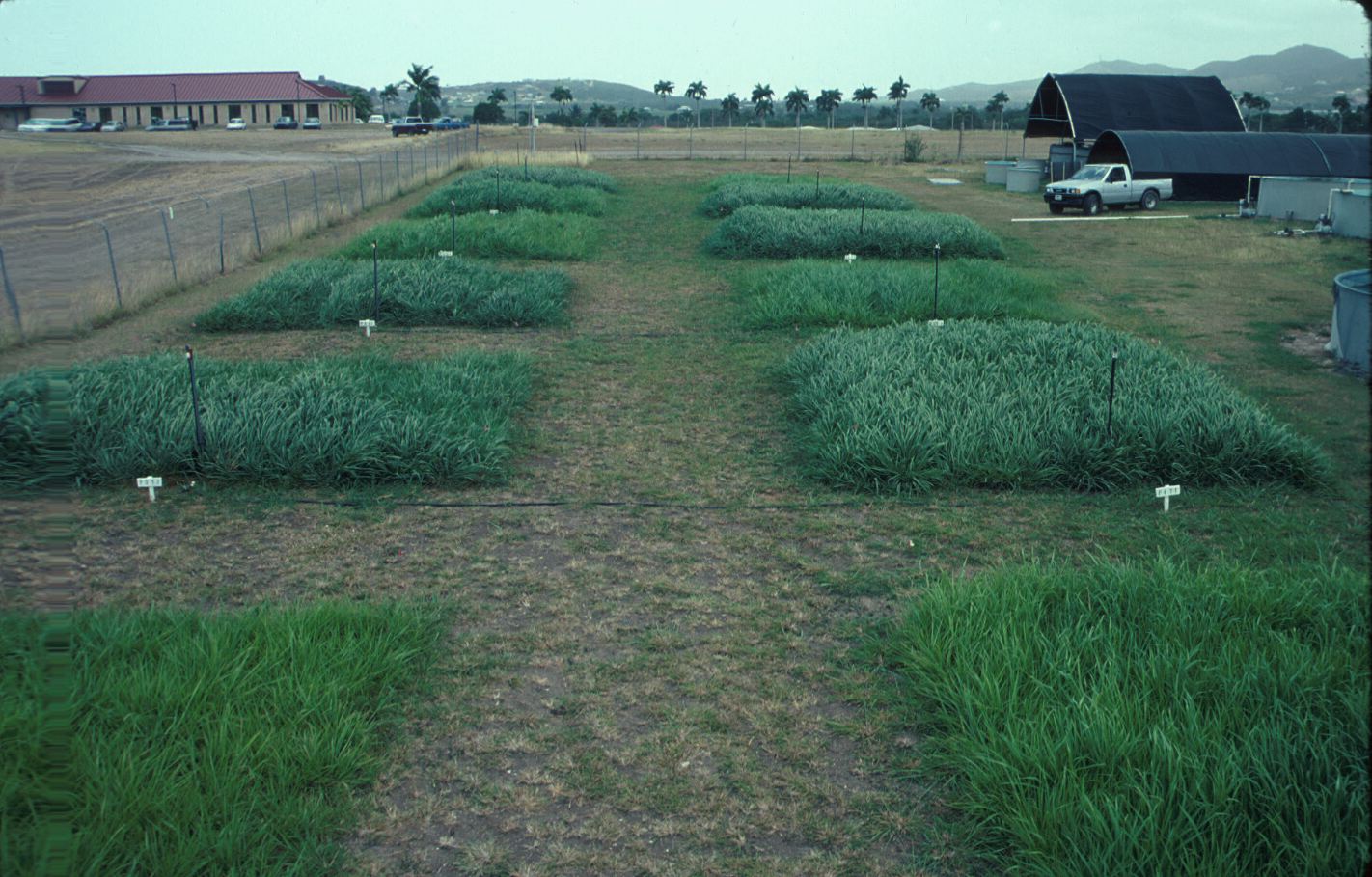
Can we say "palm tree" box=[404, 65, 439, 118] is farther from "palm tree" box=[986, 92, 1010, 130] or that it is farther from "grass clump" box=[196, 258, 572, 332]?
"grass clump" box=[196, 258, 572, 332]

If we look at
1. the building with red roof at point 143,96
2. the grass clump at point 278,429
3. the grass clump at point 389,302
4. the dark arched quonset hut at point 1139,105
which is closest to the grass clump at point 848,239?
the grass clump at point 389,302

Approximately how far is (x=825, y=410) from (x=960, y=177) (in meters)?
37.2

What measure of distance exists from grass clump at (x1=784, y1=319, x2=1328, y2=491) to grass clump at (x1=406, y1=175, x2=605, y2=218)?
17.3 meters

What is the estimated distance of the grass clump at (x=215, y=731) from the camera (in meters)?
3.74

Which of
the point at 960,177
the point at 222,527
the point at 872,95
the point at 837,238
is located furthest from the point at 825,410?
the point at 872,95

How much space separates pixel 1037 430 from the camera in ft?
28.7

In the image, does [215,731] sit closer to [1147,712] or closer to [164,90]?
[164,90]

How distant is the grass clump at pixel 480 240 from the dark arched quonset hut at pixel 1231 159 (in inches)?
781

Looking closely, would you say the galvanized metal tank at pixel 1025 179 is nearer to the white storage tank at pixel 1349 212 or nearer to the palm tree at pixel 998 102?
the white storage tank at pixel 1349 212

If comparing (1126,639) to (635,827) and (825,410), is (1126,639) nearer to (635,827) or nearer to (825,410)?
(635,827)

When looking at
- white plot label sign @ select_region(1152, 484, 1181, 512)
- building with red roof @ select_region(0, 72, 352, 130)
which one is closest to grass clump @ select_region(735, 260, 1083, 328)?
white plot label sign @ select_region(1152, 484, 1181, 512)

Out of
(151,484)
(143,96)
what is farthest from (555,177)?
(143,96)

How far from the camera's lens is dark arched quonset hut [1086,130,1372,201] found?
3275 cm

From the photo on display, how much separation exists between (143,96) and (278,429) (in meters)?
5.95
